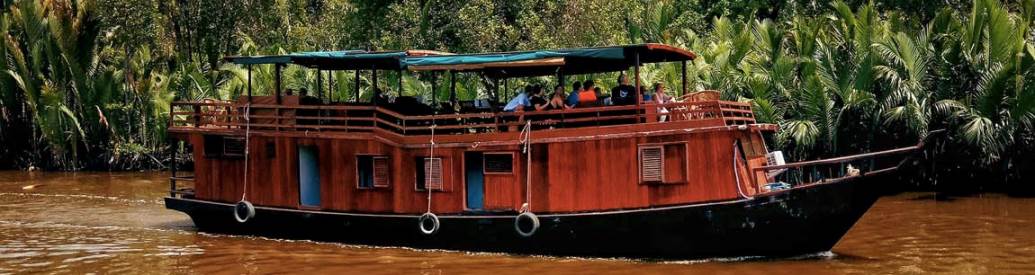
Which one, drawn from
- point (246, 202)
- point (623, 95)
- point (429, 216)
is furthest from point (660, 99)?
point (246, 202)

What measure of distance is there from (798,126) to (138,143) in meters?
16.8

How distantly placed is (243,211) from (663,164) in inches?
257

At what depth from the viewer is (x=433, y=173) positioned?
17406mm

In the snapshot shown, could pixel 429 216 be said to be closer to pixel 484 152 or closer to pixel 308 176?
pixel 484 152

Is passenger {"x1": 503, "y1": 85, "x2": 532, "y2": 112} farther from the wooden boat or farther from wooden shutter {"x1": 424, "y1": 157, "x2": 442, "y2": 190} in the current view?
wooden shutter {"x1": 424, "y1": 157, "x2": 442, "y2": 190}

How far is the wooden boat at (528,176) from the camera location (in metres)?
15.9

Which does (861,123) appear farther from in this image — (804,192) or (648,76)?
(804,192)

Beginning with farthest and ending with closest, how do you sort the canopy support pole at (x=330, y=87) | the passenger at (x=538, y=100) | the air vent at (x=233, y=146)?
the canopy support pole at (x=330, y=87) < the air vent at (x=233, y=146) < the passenger at (x=538, y=100)

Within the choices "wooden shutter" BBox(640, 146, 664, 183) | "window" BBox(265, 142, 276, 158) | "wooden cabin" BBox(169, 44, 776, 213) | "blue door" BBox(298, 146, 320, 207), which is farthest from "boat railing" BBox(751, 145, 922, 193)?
"window" BBox(265, 142, 276, 158)

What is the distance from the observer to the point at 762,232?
15.9m

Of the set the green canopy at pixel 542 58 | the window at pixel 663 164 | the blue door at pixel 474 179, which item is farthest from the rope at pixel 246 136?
the window at pixel 663 164

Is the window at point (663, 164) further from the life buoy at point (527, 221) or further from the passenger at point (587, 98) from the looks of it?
the life buoy at point (527, 221)

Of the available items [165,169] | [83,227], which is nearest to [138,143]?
[165,169]

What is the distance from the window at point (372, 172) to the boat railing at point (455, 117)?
462 millimetres
